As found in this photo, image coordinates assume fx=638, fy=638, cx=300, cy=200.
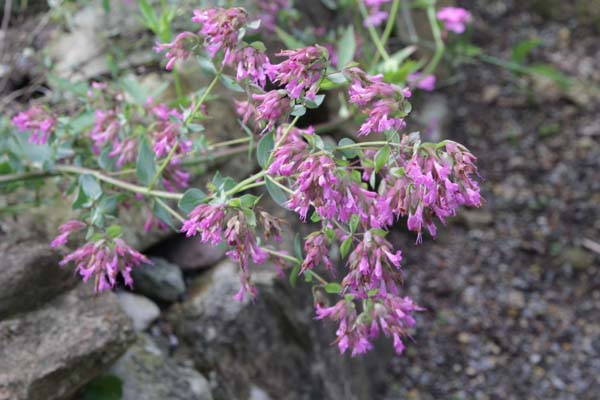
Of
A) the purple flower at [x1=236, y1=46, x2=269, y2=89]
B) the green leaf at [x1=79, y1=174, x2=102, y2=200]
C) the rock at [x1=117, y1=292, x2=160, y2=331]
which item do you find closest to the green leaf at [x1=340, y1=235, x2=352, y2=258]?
the purple flower at [x1=236, y1=46, x2=269, y2=89]

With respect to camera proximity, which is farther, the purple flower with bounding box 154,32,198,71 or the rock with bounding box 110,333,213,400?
the rock with bounding box 110,333,213,400

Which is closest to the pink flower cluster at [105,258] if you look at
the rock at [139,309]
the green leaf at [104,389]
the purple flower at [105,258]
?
the purple flower at [105,258]

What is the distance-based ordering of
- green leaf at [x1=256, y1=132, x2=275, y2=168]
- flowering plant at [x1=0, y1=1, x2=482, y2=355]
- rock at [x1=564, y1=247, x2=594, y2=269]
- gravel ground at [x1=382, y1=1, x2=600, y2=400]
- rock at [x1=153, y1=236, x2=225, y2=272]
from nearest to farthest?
flowering plant at [x1=0, y1=1, x2=482, y2=355], green leaf at [x1=256, y1=132, x2=275, y2=168], rock at [x1=153, y1=236, x2=225, y2=272], gravel ground at [x1=382, y1=1, x2=600, y2=400], rock at [x1=564, y1=247, x2=594, y2=269]

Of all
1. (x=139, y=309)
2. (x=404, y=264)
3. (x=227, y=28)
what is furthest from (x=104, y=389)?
(x=404, y=264)

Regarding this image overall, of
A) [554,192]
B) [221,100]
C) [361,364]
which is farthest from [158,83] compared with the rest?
[554,192]

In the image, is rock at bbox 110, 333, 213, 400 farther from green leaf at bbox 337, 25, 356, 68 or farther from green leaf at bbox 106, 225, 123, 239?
green leaf at bbox 337, 25, 356, 68

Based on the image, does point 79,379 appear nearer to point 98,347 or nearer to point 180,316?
point 98,347
